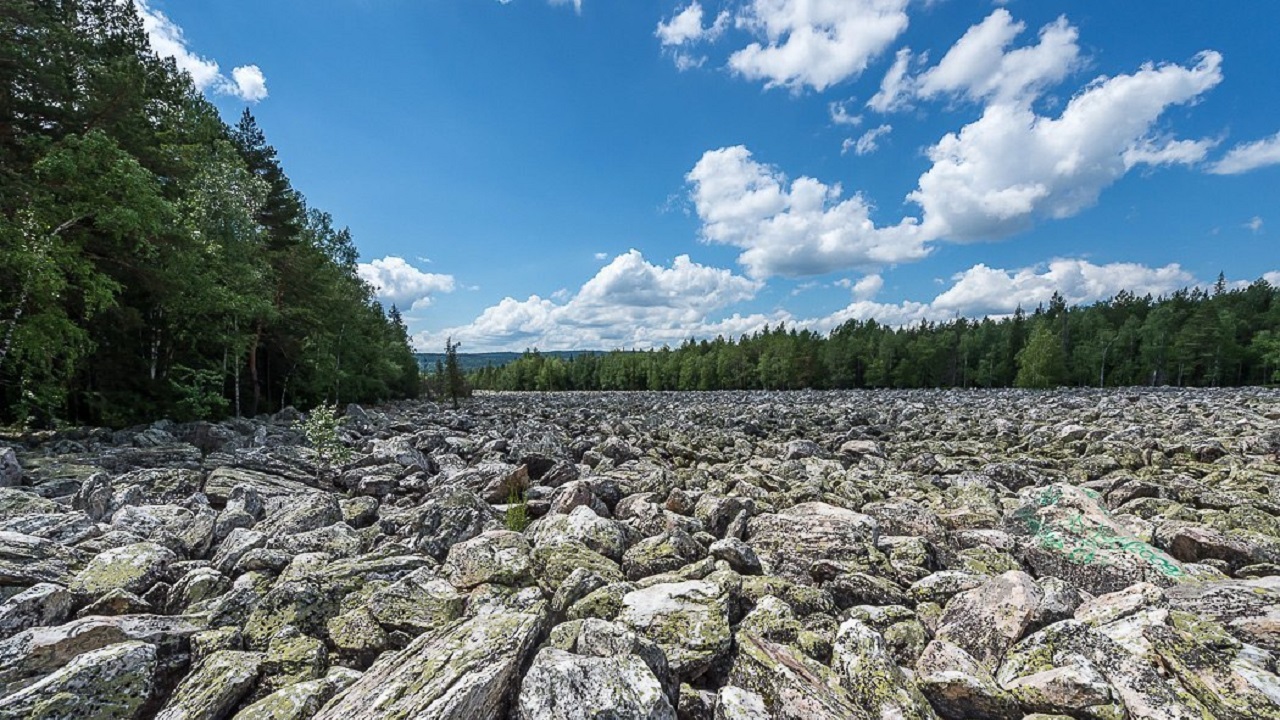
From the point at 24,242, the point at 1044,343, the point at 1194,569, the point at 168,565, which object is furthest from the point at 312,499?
the point at 1044,343

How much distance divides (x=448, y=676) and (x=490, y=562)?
2298 millimetres

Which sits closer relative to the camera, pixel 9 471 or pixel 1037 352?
pixel 9 471

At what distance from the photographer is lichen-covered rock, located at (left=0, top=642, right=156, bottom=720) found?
3.25 metres

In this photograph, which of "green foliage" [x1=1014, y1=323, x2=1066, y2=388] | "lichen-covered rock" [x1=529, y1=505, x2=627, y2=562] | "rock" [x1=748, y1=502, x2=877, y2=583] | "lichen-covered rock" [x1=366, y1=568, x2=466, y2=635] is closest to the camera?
"lichen-covered rock" [x1=366, y1=568, x2=466, y2=635]

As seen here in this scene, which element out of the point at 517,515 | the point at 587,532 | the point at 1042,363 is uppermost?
the point at 1042,363

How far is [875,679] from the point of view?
349 centimetres

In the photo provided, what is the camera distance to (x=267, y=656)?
388cm

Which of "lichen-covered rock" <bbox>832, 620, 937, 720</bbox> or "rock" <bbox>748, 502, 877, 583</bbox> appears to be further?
"rock" <bbox>748, 502, 877, 583</bbox>

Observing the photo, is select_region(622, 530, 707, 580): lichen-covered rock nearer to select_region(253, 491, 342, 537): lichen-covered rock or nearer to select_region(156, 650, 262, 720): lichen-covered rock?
select_region(156, 650, 262, 720): lichen-covered rock

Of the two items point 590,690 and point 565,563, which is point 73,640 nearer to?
point 565,563

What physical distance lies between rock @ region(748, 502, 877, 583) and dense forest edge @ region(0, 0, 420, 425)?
1779 centimetres

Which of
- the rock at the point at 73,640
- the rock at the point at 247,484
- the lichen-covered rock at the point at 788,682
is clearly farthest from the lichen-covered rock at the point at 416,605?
the rock at the point at 247,484

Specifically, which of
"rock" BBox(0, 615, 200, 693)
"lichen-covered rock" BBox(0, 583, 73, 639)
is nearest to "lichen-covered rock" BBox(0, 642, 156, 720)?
"rock" BBox(0, 615, 200, 693)

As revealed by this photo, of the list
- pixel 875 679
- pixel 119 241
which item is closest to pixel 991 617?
pixel 875 679
